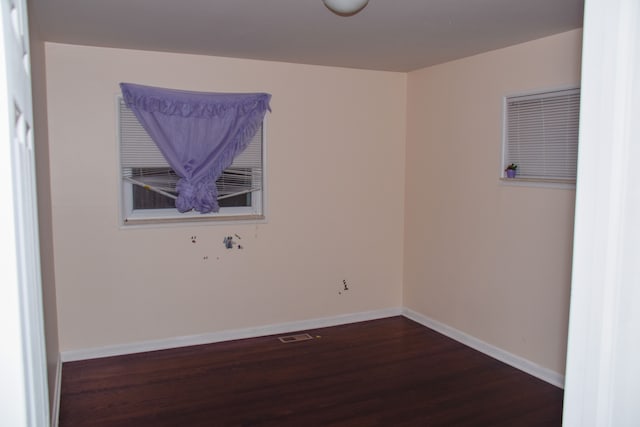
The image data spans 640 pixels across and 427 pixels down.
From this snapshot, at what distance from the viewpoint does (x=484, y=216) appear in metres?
3.90

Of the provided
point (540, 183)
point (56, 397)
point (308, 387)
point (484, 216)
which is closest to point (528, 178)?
point (540, 183)

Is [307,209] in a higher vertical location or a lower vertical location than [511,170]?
lower

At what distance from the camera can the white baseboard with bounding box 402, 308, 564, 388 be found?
11.2 feet

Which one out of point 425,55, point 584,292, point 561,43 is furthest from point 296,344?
point 584,292

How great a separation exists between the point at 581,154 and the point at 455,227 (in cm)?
357

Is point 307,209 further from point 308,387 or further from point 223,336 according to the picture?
point 308,387

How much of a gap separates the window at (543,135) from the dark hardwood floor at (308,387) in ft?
4.89

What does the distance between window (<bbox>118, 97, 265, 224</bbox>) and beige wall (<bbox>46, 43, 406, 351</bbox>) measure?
9 cm

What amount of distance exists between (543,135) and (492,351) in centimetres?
172

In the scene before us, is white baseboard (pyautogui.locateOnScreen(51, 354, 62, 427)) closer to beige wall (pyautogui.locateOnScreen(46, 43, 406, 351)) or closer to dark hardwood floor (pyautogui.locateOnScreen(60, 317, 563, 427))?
dark hardwood floor (pyautogui.locateOnScreen(60, 317, 563, 427))

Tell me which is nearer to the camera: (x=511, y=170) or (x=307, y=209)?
(x=511, y=170)

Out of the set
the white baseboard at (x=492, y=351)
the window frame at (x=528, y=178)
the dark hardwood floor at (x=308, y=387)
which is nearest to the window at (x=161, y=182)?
the dark hardwood floor at (x=308, y=387)

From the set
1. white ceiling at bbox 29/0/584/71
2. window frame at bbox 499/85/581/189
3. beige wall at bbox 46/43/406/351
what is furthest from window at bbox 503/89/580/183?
beige wall at bbox 46/43/406/351

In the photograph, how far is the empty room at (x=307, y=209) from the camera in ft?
10.0
